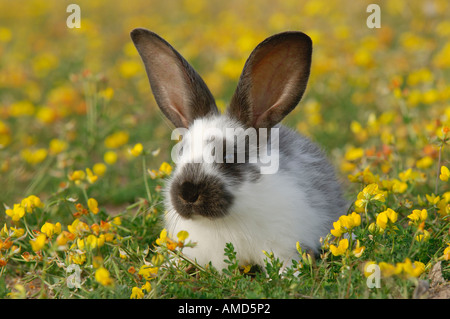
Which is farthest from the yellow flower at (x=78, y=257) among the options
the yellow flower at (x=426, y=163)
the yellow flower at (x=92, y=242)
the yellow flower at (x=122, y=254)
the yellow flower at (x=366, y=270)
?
the yellow flower at (x=426, y=163)

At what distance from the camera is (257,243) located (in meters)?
3.53

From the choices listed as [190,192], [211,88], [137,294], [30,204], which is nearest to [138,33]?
[190,192]

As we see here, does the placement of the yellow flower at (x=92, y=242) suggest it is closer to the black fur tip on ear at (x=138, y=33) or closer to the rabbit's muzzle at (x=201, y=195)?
the rabbit's muzzle at (x=201, y=195)

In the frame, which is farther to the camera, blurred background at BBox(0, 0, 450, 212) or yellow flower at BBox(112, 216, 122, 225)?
blurred background at BBox(0, 0, 450, 212)

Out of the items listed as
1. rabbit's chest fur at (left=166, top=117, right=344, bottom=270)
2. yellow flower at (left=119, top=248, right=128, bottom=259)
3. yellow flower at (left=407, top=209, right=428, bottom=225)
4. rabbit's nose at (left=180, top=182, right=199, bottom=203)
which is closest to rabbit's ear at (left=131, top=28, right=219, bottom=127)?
rabbit's chest fur at (left=166, top=117, right=344, bottom=270)

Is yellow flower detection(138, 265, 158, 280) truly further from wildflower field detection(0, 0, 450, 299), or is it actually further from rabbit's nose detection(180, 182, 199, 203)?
rabbit's nose detection(180, 182, 199, 203)

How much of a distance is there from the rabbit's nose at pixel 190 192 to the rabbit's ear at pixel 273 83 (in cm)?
62

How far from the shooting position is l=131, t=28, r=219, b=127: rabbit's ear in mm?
3742

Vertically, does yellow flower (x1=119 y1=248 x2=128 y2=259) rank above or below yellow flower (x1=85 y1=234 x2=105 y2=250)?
below

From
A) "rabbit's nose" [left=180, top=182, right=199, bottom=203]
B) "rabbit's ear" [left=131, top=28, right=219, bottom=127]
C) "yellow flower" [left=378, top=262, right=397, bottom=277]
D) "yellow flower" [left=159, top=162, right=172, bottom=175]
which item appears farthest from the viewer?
"yellow flower" [left=159, top=162, right=172, bottom=175]
